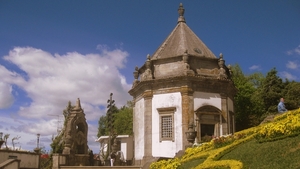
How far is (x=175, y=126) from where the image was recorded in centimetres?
2444

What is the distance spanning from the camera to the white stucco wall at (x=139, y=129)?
25969 millimetres

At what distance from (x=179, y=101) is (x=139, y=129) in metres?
4.17

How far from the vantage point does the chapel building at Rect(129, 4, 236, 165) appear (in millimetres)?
24453

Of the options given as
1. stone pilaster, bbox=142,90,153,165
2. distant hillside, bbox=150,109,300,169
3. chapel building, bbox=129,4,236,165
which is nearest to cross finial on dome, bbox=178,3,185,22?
chapel building, bbox=129,4,236,165

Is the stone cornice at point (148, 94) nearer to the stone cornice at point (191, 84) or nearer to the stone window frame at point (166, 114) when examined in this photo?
the stone cornice at point (191, 84)

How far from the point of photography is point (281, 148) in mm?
10781

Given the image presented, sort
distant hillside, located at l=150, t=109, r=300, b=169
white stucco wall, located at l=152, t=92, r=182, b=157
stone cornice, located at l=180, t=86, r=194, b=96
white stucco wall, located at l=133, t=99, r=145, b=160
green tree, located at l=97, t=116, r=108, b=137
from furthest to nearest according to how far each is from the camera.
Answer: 1. green tree, located at l=97, t=116, r=108, b=137
2. white stucco wall, located at l=133, t=99, r=145, b=160
3. stone cornice, located at l=180, t=86, r=194, b=96
4. white stucco wall, located at l=152, t=92, r=182, b=157
5. distant hillside, located at l=150, t=109, r=300, b=169

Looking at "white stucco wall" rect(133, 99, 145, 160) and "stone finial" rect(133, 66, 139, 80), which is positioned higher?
"stone finial" rect(133, 66, 139, 80)

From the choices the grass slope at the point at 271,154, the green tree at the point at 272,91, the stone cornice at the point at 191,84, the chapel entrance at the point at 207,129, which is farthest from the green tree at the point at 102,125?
the grass slope at the point at 271,154

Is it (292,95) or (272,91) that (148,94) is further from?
(292,95)

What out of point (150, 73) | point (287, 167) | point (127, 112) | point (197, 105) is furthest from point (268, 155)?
point (127, 112)

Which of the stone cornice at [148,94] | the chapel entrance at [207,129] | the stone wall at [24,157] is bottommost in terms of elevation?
the stone wall at [24,157]

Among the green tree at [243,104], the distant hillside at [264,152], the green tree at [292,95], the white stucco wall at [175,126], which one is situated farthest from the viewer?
the green tree at [243,104]

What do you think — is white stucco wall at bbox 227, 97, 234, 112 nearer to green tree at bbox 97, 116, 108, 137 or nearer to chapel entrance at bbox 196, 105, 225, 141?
chapel entrance at bbox 196, 105, 225, 141
